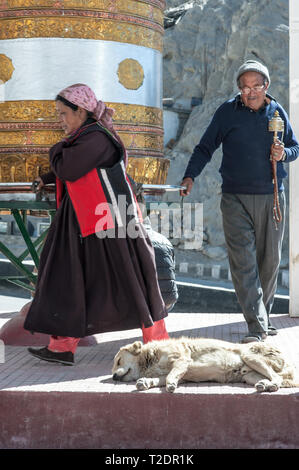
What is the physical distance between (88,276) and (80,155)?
63 centimetres

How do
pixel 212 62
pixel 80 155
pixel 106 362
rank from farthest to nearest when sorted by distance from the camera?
1. pixel 212 62
2. pixel 106 362
3. pixel 80 155

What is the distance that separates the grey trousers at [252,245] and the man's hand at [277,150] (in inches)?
10.2

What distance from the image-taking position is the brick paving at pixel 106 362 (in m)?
3.60

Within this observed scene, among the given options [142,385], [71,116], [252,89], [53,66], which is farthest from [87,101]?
[142,385]

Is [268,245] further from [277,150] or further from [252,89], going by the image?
[252,89]

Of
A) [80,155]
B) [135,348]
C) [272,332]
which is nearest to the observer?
[135,348]

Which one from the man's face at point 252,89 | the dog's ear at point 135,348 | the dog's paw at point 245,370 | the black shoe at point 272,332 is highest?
the man's face at point 252,89

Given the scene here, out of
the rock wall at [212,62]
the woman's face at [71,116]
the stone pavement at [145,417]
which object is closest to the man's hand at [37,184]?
the woman's face at [71,116]

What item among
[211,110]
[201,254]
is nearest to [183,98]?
[211,110]

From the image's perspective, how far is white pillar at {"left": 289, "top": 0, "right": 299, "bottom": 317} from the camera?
19.5 ft

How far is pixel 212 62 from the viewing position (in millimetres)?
30750

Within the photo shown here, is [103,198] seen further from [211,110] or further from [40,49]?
[211,110]

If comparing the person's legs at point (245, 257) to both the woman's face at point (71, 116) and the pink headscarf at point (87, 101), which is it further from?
the woman's face at point (71, 116)
